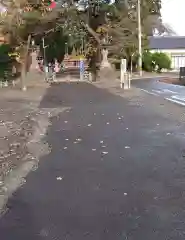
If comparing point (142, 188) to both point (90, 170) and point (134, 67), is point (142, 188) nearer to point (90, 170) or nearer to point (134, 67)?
point (90, 170)

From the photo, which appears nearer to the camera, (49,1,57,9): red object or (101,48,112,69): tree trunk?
(49,1,57,9): red object

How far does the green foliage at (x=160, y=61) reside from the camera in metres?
65.5

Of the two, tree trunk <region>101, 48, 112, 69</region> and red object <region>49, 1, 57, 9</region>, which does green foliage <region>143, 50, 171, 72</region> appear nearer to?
tree trunk <region>101, 48, 112, 69</region>

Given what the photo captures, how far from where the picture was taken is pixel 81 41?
48031 mm

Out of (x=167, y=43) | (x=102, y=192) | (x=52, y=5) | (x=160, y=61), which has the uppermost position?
(x=52, y=5)

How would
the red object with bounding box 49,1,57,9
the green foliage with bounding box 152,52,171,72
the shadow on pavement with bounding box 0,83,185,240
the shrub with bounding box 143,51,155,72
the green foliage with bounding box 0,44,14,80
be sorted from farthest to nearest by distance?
the green foliage with bounding box 152,52,171,72
the shrub with bounding box 143,51,155,72
the green foliage with bounding box 0,44,14,80
the red object with bounding box 49,1,57,9
the shadow on pavement with bounding box 0,83,185,240

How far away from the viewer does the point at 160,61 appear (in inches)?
2618

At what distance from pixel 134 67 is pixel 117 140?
5433 centimetres

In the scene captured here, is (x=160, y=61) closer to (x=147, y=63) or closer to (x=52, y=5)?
(x=147, y=63)

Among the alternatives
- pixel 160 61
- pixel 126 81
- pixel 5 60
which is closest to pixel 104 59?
pixel 5 60

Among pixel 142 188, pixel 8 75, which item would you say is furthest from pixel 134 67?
pixel 142 188

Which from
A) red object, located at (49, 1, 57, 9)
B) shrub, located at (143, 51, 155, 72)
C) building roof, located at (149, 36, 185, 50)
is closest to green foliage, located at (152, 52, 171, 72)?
→ shrub, located at (143, 51, 155, 72)

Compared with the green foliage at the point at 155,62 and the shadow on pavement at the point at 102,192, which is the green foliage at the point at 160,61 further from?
the shadow on pavement at the point at 102,192

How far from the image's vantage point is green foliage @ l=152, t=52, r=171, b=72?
215 feet
